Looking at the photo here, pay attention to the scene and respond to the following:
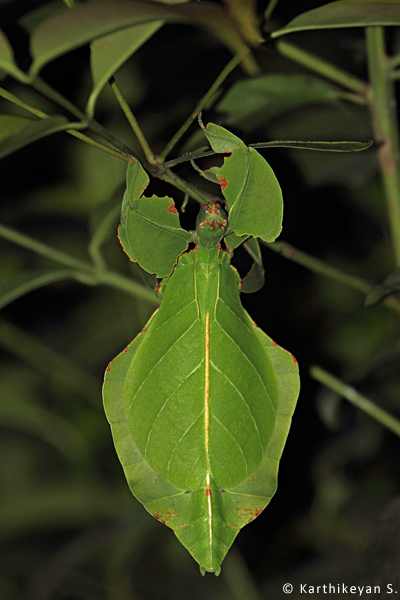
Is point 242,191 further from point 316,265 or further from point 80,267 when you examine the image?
point 80,267

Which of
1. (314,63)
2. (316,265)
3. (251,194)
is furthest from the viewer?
(314,63)

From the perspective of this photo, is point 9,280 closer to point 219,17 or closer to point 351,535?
point 219,17

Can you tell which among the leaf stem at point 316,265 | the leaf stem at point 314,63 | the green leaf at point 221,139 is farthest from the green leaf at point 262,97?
the green leaf at point 221,139

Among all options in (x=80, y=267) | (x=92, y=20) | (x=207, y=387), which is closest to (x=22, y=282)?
(x=80, y=267)

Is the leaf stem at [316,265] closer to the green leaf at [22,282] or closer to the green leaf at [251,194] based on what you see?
the green leaf at [251,194]

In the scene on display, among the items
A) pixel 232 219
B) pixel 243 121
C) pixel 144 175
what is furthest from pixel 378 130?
pixel 144 175

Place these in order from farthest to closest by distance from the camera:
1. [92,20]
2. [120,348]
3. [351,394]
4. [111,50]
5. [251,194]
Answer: [120,348] → [351,394] → [251,194] → [111,50] → [92,20]

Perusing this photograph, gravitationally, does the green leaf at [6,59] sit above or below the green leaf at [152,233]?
below
